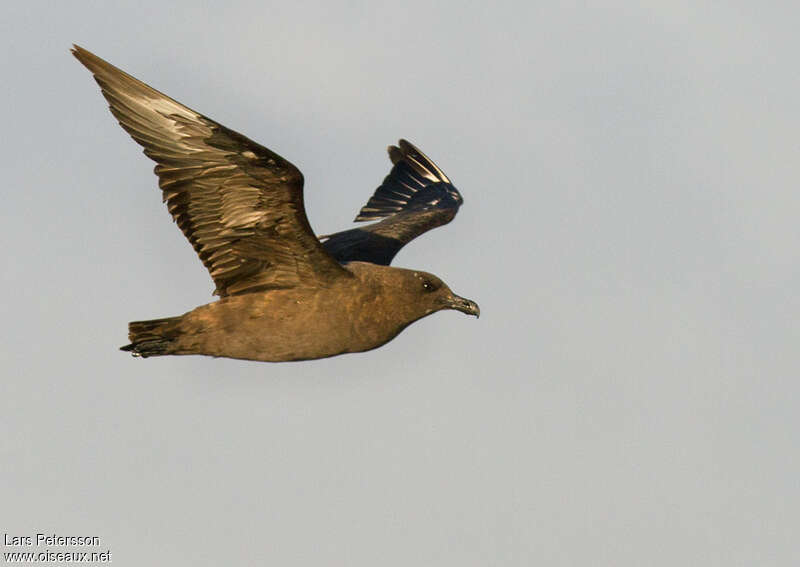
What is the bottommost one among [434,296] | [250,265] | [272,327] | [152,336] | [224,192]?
[272,327]

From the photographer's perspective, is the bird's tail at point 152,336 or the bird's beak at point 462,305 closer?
the bird's tail at point 152,336

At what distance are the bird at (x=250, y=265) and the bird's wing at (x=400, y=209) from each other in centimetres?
187

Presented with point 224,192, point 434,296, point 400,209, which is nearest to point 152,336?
point 224,192

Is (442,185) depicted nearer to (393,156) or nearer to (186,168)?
(393,156)

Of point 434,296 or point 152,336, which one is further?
point 434,296

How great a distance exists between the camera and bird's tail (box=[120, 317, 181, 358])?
14.4 meters

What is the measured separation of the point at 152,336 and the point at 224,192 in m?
1.83

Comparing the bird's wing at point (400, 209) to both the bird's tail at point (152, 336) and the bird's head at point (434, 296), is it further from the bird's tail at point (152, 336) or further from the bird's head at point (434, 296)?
the bird's tail at point (152, 336)

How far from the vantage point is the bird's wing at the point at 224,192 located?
13062mm

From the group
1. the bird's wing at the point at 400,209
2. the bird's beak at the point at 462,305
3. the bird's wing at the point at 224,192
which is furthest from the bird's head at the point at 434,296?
the bird's wing at the point at 400,209

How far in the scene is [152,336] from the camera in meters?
14.5

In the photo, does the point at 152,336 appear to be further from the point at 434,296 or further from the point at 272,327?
the point at 434,296

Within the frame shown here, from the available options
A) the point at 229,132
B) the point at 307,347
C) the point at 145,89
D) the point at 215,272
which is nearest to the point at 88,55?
the point at 145,89

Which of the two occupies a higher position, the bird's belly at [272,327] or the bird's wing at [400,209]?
the bird's wing at [400,209]
